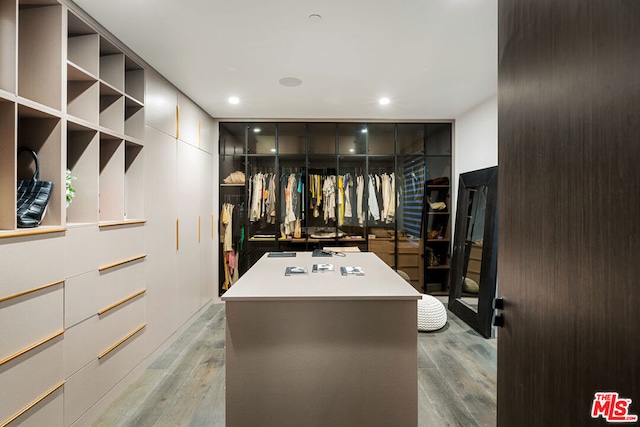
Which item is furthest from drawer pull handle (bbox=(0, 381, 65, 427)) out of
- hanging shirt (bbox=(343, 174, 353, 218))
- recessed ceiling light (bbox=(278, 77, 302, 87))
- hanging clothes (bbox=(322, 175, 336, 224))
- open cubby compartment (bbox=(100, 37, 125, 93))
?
hanging shirt (bbox=(343, 174, 353, 218))

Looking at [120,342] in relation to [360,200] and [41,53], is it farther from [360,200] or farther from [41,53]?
[360,200]

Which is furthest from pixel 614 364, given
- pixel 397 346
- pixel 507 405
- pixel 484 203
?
pixel 484 203

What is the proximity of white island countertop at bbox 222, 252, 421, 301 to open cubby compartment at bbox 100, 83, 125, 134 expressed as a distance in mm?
1517

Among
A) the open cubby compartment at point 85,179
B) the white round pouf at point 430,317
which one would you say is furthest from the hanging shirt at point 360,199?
the open cubby compartment at point 85,179

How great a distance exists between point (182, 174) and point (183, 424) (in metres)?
2.43

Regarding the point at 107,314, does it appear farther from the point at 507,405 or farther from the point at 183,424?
the point at 507,405

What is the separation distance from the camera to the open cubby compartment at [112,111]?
8.12 feet

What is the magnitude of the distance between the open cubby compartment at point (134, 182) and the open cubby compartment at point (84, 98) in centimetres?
58

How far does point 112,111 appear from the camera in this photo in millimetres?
2482

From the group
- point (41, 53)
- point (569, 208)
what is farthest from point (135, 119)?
point (569, 208)

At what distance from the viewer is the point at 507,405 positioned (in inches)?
40.3

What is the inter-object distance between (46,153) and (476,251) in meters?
4.10

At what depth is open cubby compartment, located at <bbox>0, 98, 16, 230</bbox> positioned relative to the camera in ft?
5.23

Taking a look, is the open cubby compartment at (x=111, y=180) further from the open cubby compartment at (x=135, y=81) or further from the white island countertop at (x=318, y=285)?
the white island countertop at (x=318, y=285)
